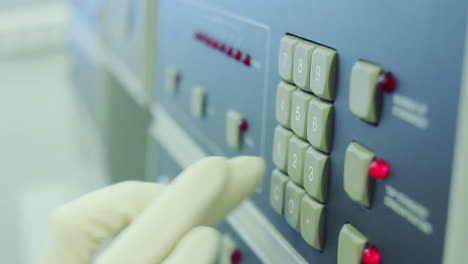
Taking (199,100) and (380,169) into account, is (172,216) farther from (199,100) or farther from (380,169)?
(199,100)

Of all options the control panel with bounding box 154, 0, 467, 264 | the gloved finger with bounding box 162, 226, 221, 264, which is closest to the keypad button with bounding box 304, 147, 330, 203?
the control panel with bounding box 154, 0, 467, 264

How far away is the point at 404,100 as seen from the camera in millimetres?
402

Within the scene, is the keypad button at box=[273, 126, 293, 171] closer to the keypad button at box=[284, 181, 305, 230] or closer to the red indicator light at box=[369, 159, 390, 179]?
the keypad button at box=[284, 181, 305, 230]

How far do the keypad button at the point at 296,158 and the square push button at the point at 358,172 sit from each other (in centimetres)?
7

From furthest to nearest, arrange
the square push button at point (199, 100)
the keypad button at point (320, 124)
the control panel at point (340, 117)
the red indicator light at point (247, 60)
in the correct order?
the square push button at point (199, 100) < the red indicator light at point (247, 60) < the keypad button at point (320, 124) < the control panel at point (340, 117)

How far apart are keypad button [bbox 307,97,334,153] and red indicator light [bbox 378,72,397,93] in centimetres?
7

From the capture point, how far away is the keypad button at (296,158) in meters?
0.53

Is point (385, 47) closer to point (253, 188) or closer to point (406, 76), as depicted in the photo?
point (406, 76)

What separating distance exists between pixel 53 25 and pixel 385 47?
190 cm

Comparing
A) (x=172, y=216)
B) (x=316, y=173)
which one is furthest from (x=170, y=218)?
(x=316, y=173)

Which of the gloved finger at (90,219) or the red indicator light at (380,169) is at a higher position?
the red indicator light at (380,169)

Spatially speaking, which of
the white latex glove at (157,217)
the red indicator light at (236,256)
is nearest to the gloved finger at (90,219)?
the white latex glove at (157,217)

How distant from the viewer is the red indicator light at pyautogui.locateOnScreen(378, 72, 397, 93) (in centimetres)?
41

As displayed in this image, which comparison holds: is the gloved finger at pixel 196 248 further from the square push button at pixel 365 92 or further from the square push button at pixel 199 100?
the square push button at pixel 199 100
